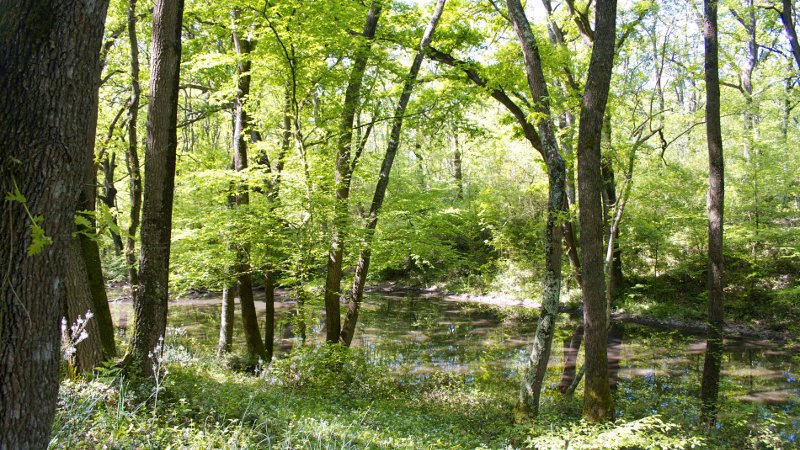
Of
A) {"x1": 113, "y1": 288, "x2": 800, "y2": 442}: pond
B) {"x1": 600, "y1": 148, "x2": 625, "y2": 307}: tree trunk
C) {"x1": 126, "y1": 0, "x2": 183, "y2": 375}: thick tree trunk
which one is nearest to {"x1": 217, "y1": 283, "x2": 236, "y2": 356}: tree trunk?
{"x1": 113, "y1": 288, "x2": 800, "y2": 442}: pond

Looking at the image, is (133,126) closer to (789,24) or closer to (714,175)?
(714,175)

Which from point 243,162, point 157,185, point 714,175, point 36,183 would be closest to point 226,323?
point 243,162

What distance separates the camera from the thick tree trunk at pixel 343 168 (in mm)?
8680

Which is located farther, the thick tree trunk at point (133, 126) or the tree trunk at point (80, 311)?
the thick tree trunk at point (133, 126)

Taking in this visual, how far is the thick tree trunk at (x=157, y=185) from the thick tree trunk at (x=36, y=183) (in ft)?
9.68

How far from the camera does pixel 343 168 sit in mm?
9320

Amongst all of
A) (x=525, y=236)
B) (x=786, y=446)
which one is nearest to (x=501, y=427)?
(x=786, y=446)

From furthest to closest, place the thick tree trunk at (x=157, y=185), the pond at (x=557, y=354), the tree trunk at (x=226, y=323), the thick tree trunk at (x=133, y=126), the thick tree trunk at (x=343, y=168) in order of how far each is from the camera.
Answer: the tree trunk at (x=226, y=323) < the pond at (x=557, y=354) < the thick tree trunk at (x=343, y=168) < the thick tree trunk at (x=133, y=126) < the thick tree trunk at (x=157, y=185)

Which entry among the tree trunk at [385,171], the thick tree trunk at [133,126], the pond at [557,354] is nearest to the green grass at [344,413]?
the pond at [557,354]

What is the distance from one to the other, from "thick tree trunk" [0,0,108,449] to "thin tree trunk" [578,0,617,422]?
5939mm

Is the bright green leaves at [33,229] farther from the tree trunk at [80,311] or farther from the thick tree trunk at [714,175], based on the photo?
the thick tree trunk at [714,175]

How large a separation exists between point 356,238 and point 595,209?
4.11 m

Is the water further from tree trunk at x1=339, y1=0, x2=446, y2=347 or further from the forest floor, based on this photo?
tree trunk at x1=339, y1=0, x2=446, y2=347

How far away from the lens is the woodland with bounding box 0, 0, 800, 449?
83.3 inches
